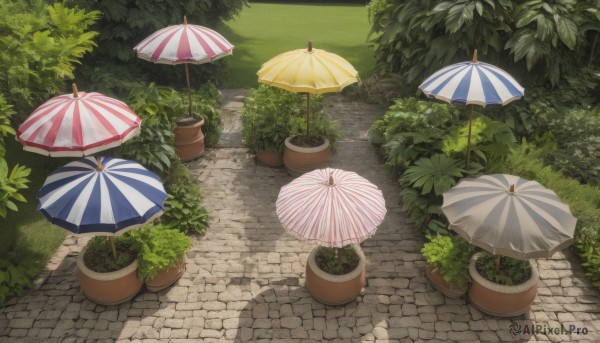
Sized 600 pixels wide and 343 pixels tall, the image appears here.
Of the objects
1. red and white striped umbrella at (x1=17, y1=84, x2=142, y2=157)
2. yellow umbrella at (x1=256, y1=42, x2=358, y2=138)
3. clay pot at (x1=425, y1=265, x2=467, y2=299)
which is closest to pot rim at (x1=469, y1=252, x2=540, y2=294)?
clay pot at (x1=425, y1=265, x2=467, y2=299)

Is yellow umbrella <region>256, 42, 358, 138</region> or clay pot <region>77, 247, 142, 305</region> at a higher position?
yellow umbrella <region>256, 42, 358, 138</region>

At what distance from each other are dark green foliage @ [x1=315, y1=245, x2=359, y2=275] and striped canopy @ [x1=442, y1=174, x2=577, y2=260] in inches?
69.1

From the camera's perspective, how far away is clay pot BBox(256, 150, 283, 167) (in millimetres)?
11991

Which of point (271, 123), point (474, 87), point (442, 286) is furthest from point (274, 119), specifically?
point (442, 286)

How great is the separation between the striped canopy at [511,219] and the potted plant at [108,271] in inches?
192

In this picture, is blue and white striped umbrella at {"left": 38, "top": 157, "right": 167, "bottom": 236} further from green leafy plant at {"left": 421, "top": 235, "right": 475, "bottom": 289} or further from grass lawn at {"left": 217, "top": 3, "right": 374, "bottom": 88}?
grass lawn at {"left": 217, "top": 3, "right": 374, "bottom": 88}

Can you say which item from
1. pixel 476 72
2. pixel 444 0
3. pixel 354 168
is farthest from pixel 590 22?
pixel 354 168

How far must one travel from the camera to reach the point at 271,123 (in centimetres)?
1211

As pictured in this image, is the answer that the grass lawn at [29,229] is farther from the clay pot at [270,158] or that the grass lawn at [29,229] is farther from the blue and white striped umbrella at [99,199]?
the clay pot at [270,158]

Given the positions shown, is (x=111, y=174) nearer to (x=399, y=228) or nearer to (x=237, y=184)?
(x=237, y=184)

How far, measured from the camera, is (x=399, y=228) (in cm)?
993

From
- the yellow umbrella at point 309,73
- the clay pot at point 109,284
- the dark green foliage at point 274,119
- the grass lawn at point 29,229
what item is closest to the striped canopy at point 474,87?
the yellow umbrella at point 309,73

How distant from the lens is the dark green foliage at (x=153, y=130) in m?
10.1

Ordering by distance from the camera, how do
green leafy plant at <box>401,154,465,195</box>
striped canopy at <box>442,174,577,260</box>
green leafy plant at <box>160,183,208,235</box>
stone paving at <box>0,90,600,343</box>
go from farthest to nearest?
1. green leafy plant at <box>160,183,208,235</box>
2. green leafy plant at <box>401,154,465,195</box>
3. stone paving at <box>0,90,600,343</box>
4. striped canopy at <box>442,174,577,260</box>
